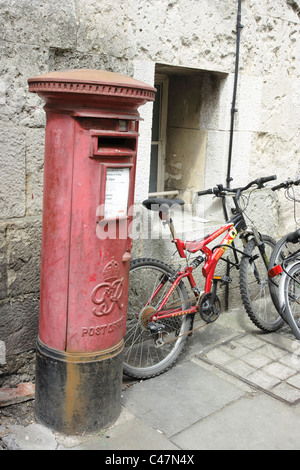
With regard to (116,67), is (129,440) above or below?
below

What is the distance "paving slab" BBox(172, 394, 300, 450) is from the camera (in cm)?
293

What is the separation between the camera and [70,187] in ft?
8.68

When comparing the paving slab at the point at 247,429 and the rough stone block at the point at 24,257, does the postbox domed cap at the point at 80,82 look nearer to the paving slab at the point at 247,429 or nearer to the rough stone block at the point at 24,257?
the rough stone block at the point at 24,257

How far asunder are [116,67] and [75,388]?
214 centimetres

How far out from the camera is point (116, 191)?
273 cm

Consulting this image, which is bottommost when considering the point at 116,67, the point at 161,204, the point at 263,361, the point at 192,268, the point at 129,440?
the point at 129,440

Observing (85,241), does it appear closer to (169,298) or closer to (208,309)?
(169,298)

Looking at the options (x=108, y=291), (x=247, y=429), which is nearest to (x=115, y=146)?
(x=108, y=291)

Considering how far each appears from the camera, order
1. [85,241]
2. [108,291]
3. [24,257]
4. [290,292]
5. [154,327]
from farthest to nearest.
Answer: [290,292] < [154,327] < [24,257] < [108,291] < [85,241]

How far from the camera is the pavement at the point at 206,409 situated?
114 inches

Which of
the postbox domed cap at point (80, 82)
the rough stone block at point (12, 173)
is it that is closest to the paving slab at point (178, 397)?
the rough stone block at point (12, 173)
